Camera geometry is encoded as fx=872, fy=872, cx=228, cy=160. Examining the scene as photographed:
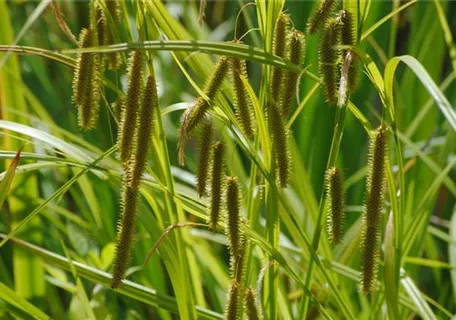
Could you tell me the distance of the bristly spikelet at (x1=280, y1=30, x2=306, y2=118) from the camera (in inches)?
48.4

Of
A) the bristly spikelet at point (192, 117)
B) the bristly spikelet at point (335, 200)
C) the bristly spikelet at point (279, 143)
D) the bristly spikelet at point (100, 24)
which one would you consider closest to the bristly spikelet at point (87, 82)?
the bristly spikelet at point (100, 24)

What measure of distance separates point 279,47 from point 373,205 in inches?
10.2

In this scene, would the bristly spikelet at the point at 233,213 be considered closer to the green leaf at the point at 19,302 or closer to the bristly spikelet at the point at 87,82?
the bristly spikelet at the point at 87,82

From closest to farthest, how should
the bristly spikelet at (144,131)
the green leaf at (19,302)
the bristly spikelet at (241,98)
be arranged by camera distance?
the bristly spikelet at (144,131) < the bristly spikelet at (241,98) < the green leaf at (19,302)

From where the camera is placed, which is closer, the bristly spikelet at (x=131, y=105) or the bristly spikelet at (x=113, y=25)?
the bristly spikelet at (x=131, y=105)

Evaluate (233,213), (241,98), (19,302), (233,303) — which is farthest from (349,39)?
(19,302)

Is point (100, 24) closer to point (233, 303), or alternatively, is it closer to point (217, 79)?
point (217, 79)

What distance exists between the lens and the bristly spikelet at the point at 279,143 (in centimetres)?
122

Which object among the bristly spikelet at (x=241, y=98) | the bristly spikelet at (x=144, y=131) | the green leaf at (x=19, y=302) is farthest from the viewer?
the green leaf at (x=19, y=302)

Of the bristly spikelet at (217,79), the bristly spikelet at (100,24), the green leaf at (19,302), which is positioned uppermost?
the bristly spikelet at (100,24)

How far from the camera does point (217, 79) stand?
120 cm

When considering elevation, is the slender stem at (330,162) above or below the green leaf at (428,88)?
below

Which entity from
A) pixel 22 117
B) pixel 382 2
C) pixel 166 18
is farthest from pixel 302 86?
pixel 166 18

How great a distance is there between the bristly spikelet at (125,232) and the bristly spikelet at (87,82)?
0.13 m
